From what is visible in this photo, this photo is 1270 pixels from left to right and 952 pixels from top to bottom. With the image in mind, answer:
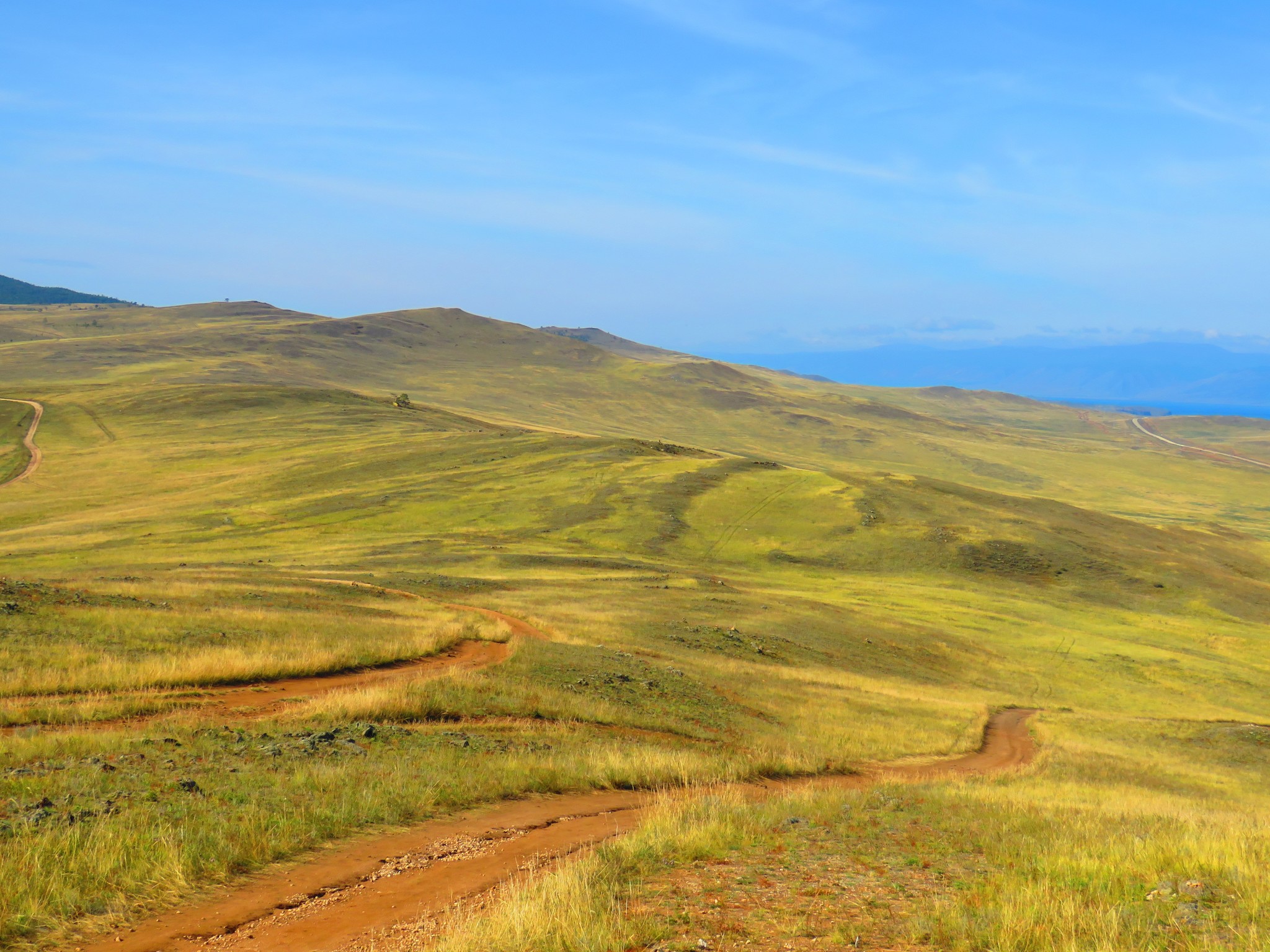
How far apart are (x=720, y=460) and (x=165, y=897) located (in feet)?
309

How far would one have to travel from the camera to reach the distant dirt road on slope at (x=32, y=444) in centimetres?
9350

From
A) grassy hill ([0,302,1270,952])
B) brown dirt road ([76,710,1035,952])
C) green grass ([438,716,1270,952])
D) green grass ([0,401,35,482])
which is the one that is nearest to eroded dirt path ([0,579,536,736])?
grassy hill ([0,302,1270,952])

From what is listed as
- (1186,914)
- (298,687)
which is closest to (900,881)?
(1186,914)

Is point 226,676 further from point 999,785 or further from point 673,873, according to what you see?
point 999,785

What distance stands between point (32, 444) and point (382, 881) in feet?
419

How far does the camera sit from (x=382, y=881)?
32.3ft

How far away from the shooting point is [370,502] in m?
80.8

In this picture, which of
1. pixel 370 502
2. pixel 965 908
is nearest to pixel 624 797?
pixel 965 908

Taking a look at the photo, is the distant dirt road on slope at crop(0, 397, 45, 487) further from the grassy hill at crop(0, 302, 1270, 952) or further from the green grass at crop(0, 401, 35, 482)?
the grassy hill at crop(0, 302, 1270, 952)

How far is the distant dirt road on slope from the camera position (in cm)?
9350

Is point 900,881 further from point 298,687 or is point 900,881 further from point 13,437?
point 13,437

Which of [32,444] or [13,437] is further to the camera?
[13,437]

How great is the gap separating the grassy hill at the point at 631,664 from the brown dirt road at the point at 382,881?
0.47m

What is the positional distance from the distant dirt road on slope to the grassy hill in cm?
200
